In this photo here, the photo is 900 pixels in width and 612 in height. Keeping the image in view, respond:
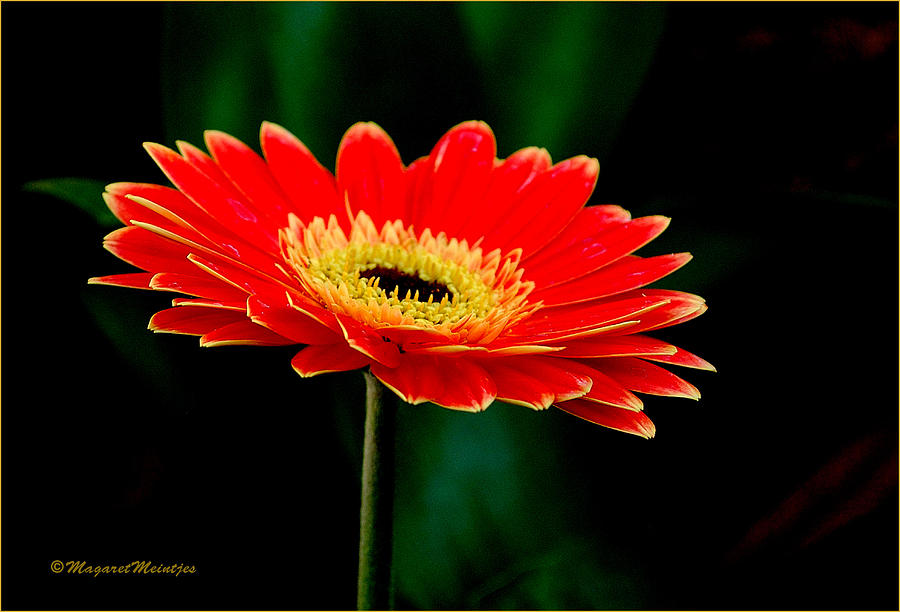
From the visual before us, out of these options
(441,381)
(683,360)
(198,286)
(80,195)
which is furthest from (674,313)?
(80,195)

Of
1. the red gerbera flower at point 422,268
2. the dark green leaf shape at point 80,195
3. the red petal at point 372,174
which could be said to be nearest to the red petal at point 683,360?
the red gerbera flower at point 422,268

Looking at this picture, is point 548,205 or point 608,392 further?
point 548,205

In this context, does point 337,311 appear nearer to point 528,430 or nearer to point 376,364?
point 376,364

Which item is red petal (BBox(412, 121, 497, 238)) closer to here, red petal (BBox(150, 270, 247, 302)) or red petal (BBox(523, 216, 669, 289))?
red petal (BBox(523, 216, 669, 289))

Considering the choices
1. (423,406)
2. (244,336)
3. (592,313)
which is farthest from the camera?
(423,406)

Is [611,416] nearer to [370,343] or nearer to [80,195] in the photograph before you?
[370,343]

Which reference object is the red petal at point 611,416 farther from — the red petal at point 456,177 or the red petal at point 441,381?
the red petal at point 456,177

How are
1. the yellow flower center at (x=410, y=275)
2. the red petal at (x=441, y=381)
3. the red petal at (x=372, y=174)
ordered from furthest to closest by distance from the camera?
the red petal at (x=372, y=174) → the yellow flower center at (x=410, y=275) → the red petal at (x=441, y=381)
